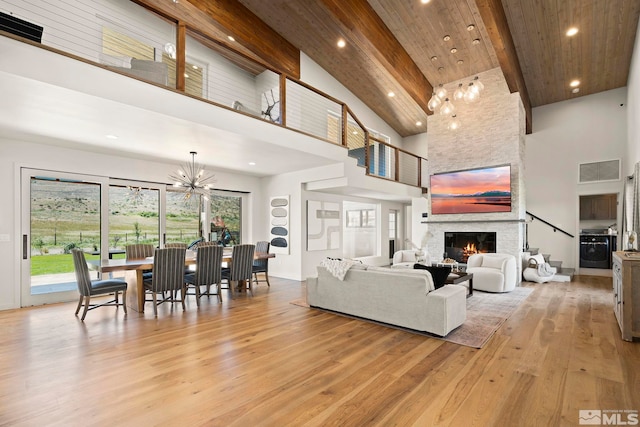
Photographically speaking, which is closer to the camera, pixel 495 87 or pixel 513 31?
pixel 513 31

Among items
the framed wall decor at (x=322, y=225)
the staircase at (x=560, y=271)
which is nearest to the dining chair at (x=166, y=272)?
the framed wall decor at (x=322, y=225)

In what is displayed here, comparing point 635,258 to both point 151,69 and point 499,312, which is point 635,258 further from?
point 151,69

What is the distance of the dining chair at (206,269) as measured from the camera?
203 inches

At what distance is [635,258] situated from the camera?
3506 mm

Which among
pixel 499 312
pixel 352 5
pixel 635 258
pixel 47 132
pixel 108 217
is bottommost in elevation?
pixel 499 312

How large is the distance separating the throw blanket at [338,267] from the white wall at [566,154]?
7.13 metres

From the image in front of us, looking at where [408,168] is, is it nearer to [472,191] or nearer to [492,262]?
[472,191]

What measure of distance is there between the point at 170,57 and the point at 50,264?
4.10 metres

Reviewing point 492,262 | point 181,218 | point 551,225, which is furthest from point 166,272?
point 551,225

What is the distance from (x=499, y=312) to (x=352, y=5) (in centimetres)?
546

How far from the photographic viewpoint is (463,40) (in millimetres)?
6492

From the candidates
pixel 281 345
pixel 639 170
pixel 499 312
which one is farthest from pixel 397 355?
pixel 639 170

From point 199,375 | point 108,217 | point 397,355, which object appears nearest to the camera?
point 199,375

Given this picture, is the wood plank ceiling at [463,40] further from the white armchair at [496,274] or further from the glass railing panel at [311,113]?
the white armchair at [496,274]
